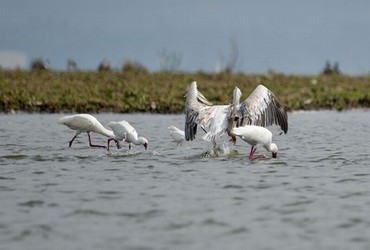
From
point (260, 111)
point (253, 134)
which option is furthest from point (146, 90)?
point (253, 134)

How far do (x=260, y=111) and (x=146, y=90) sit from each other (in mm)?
11624

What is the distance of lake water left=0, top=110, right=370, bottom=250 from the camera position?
21.0 feet

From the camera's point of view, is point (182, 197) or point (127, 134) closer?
point (182, 197)

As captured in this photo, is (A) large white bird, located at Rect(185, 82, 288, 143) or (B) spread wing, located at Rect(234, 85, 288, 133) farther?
(B) spread wing, located at Rect(234, 85, 288, 133)

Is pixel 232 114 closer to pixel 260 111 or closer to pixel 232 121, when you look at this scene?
pixel 232 121

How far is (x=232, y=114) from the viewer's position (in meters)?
11.7

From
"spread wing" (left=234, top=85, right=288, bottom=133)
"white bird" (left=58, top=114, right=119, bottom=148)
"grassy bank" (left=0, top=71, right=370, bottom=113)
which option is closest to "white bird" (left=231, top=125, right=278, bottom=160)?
"spread wing" (left=234, top=85, right=288, bottom=133)

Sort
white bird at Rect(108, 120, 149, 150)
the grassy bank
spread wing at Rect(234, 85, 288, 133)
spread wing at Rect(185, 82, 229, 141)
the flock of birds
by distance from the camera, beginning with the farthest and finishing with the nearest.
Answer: the grassy bank < white bird at Rect(108, 120, 149, 150) < spread wing at Rect(234, 85, 288, 133) < spread wing at Rect(185, 82, 229, 141) < the flock of birds

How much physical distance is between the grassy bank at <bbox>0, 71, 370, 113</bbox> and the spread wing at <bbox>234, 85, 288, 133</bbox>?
9160 mm

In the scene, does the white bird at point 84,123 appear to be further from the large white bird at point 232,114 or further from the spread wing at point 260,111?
the spread wing at point 260,111

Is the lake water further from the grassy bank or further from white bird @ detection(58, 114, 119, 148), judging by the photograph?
the grassy bank

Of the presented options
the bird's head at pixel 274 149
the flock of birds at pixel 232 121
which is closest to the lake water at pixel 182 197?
the bird's head at pixel 274 149

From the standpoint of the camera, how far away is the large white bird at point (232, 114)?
38.1ft

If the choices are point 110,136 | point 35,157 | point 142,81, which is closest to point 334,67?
point 142,81
